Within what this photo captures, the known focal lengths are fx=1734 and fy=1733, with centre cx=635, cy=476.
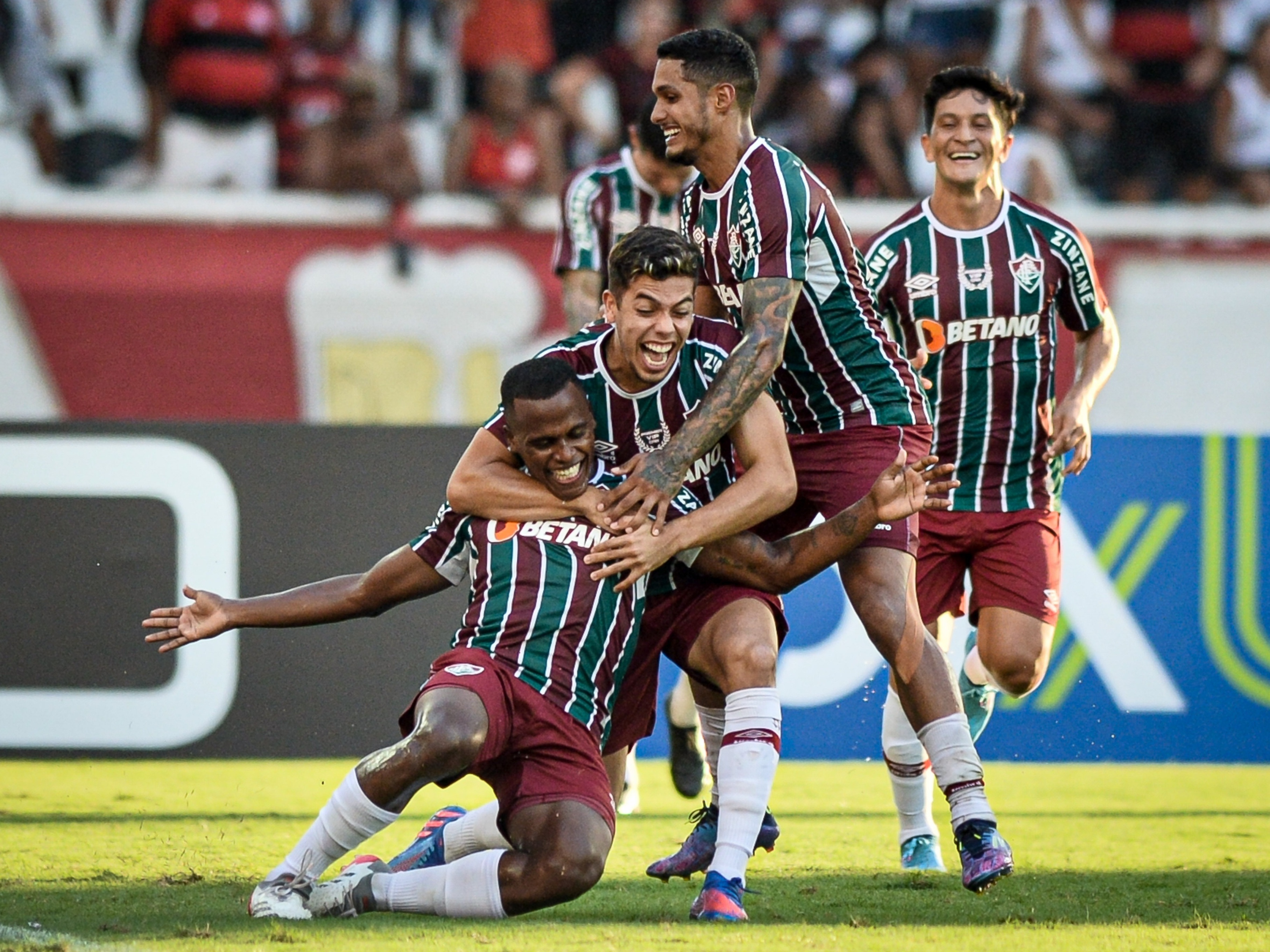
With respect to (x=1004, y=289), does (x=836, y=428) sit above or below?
below

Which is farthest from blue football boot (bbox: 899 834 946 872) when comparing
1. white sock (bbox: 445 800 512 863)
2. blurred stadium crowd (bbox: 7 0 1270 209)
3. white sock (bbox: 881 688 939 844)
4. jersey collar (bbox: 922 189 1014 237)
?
blurred stadium crowd (bbox: 7 0 1270 209)

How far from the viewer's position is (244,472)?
7.57 meters

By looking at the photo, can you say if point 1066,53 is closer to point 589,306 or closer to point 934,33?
point 934,33

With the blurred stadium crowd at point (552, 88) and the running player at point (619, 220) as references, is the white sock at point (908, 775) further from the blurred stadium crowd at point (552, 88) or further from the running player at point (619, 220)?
the blurred stadium crowd at point (552, 88)

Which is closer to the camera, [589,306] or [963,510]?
[963,510]

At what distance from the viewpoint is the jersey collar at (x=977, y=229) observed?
5.70m

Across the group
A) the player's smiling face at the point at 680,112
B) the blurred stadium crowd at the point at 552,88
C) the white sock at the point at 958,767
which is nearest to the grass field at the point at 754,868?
the white sock at the point at 958,767

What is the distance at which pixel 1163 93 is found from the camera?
11875mm

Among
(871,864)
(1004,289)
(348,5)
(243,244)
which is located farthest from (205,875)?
(348,5)

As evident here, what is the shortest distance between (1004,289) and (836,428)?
94 centimetres

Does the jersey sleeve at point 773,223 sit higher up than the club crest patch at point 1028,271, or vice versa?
the jersey sleeve at point 773,223

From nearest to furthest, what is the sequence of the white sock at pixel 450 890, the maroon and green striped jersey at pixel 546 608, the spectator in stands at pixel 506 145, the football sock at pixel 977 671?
1. the white sock at pixel 450 890
2. the maroon and green striped jersey at pixel 546 608
3. the football sock at pixel 977 671
4. the spectator in stands at pixel 506 145

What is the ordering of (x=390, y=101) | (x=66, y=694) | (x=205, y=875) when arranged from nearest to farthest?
(x=205, y=875) < (x=66, y=694) < (x=390, y=101)

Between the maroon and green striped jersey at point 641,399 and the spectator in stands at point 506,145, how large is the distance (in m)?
6.48
